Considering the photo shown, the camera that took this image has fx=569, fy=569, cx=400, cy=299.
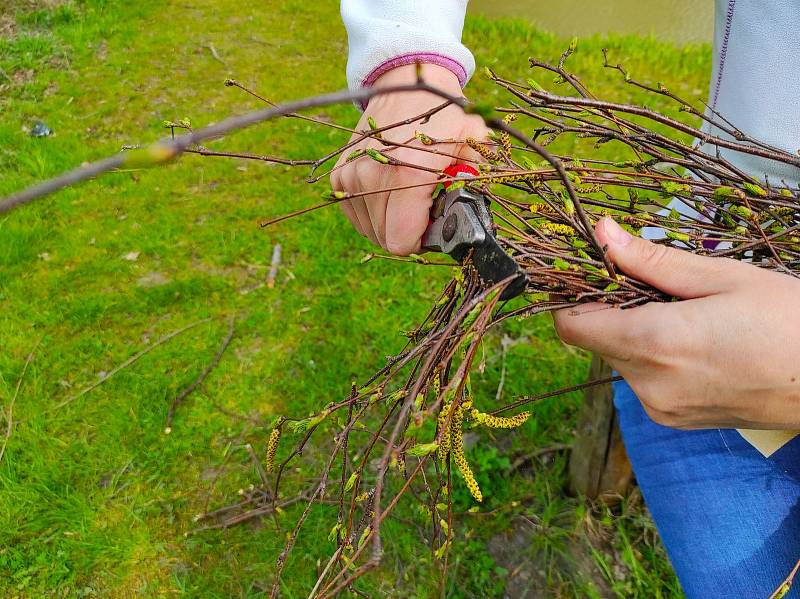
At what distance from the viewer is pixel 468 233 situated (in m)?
1.13

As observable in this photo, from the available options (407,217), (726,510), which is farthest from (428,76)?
(726,510)

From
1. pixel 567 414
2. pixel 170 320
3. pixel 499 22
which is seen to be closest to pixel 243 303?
pixel 170 320

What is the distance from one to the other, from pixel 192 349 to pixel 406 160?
211cm

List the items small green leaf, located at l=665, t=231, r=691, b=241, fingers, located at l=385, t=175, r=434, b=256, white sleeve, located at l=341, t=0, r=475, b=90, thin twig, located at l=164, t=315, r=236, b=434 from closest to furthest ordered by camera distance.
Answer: small green leaf, located at l=665, t=231, r=691, b=241
fingers, located at l=385, t=175, r=434, b=256
white sleeve, located at l=341, t=0, r=475, b=90
thin twig, located at l=164, t=315, r=236, b=434

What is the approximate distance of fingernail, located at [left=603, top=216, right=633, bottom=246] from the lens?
3.71ft

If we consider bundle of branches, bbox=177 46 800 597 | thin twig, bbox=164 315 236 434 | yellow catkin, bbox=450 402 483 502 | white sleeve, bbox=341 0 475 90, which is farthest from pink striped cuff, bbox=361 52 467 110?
thin twig, bbox=164 315 236 434

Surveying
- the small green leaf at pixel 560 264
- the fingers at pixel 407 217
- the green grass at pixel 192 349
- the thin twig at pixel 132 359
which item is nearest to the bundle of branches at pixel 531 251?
the small green leaf at pixel 560 264

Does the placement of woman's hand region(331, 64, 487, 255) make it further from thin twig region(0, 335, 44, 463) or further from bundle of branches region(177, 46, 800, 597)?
thin twig region(0, 335, 44, 463)

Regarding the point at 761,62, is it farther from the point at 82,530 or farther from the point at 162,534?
the point at 82,530

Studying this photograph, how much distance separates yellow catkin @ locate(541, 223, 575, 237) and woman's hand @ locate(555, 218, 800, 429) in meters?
0.06

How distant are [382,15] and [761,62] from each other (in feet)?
3.80

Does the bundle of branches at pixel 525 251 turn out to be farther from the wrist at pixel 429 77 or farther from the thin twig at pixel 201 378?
the thin twig at pixel 201 378

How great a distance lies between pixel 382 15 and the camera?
147 centimetres

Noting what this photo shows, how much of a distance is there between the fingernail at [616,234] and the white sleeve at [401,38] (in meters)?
0.63
